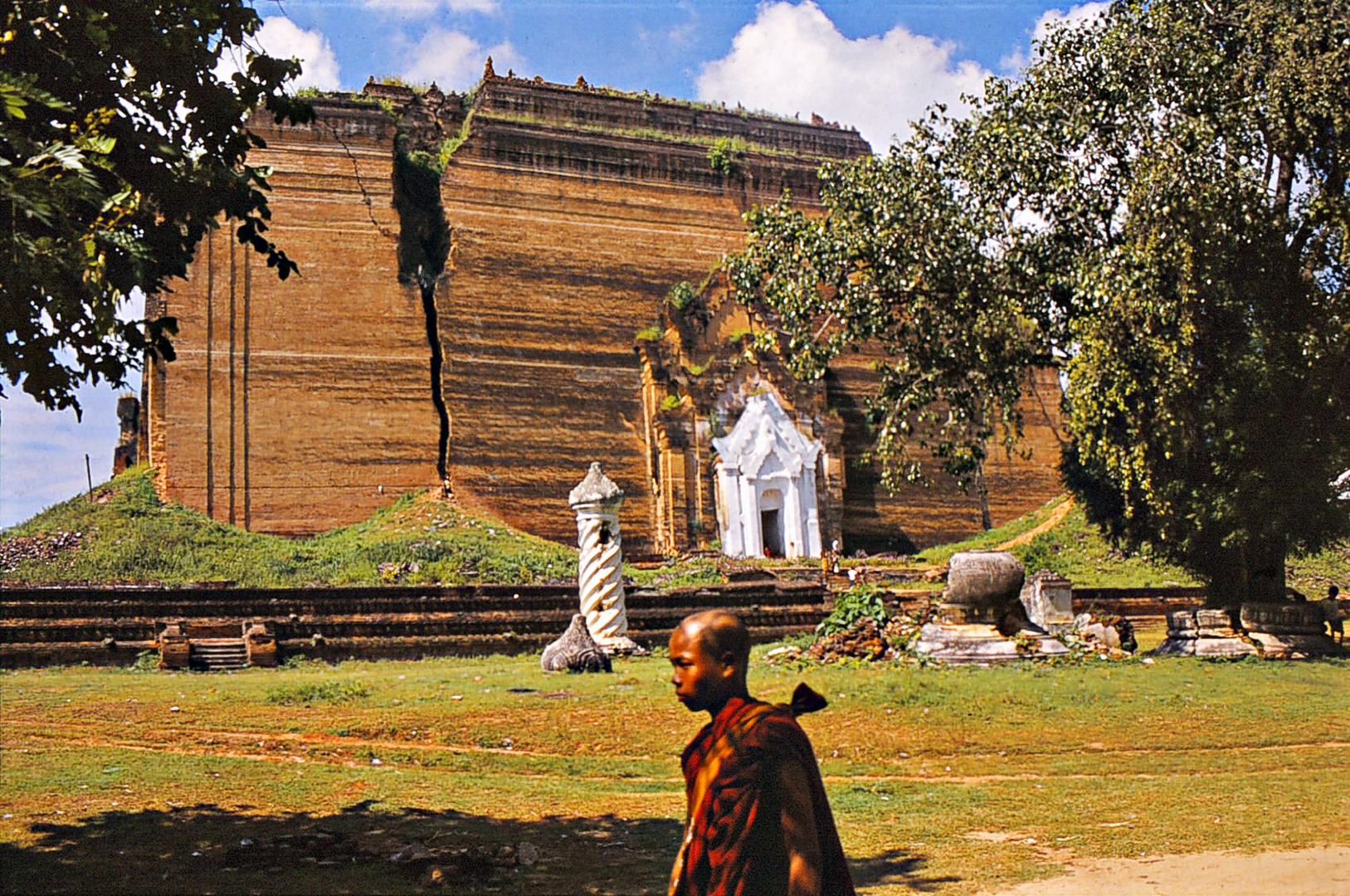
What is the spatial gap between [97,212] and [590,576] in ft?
37.4

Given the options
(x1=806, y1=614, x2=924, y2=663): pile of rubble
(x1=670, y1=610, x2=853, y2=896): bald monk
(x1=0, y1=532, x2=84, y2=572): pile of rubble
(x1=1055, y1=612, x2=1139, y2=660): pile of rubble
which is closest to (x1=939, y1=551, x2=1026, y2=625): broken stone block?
(x1=806, y1=614, x2=924, y2=663): pile of rubble

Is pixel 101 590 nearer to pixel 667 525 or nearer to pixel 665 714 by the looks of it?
pixel 665 714

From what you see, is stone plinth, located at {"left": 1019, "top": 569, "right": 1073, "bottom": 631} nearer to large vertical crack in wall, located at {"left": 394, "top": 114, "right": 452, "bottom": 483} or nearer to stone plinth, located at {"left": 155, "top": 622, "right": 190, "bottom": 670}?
stone plinth, located at {"left": 155, "top": 622, "right": 190, "bottom": 670}

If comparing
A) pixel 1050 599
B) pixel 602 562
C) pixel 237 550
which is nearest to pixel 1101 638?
pixel 1050 599

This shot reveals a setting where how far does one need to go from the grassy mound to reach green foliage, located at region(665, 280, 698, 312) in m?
7.64

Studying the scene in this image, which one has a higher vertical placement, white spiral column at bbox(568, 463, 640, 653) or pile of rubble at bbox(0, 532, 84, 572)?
pile of rubble at bbox(0, 532, 84, 572)

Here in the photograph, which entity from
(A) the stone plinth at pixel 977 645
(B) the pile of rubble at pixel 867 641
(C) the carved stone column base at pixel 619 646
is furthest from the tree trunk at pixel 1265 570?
(C) the carved stone column base at pixel 619 646

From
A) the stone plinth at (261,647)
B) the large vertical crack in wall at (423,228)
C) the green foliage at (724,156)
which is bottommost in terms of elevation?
the stone plinth at (261,647)

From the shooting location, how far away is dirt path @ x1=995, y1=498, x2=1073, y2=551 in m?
29.8

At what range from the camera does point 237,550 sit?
25.1 m

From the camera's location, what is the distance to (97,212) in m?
6.20

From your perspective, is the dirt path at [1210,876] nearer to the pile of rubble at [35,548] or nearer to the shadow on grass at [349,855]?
the shadow on grass at [349,855]

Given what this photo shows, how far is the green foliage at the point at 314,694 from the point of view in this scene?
1204cm

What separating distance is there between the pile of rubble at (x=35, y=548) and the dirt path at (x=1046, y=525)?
1939cm
